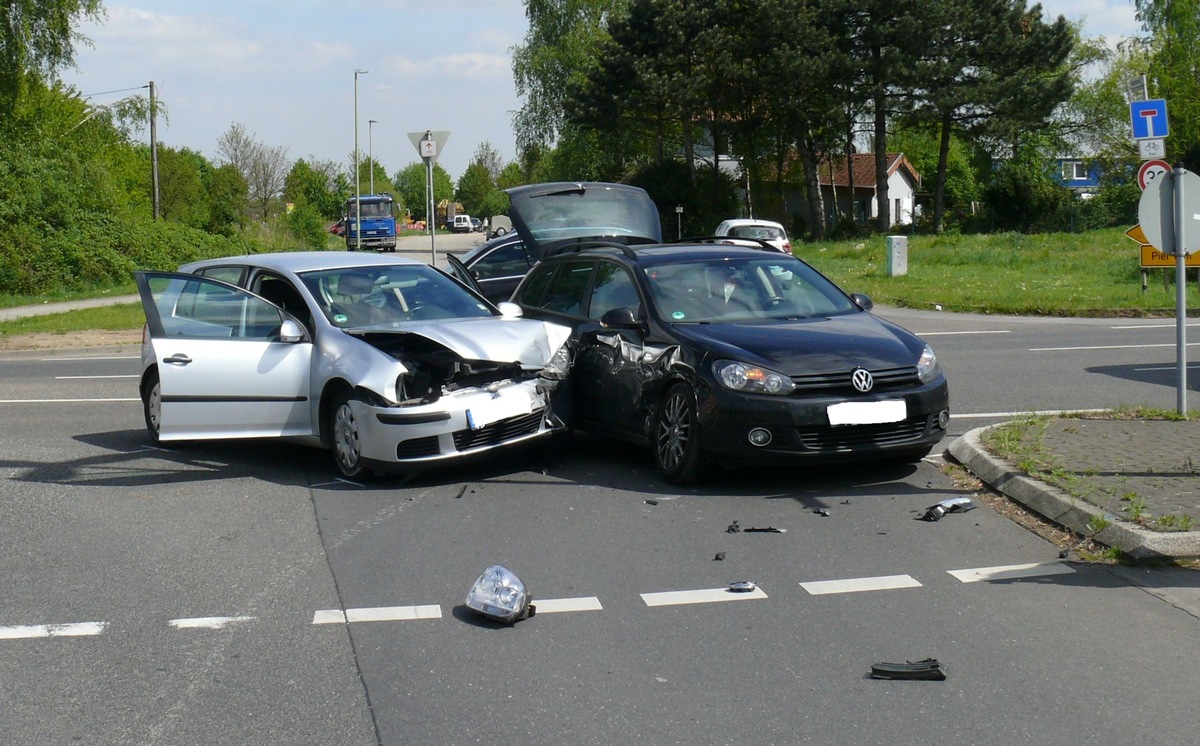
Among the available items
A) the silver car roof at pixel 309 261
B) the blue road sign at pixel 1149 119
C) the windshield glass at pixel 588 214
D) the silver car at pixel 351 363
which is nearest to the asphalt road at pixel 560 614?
the silver car at pixel 351 363

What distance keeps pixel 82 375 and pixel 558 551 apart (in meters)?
11.2

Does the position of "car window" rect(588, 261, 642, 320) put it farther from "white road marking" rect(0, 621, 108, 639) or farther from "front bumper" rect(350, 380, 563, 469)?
"white road marking" rect(0, 621, 108, 639)

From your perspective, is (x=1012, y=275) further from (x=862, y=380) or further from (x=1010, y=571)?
(x=1010, y=571)

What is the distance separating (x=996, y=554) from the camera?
6598 millimetres

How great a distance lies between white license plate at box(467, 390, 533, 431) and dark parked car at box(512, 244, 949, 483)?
1.13 feet

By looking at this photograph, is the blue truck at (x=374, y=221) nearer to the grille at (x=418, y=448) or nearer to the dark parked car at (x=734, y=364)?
the dark parked car at (x=734, y=364)

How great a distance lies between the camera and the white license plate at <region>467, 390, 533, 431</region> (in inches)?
334

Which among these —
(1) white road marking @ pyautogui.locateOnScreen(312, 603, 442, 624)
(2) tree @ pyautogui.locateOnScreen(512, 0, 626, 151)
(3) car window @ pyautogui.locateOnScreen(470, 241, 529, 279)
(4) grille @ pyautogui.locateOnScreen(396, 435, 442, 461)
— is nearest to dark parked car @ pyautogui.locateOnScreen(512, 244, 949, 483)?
(4) grille @ pyautogui.locateOnScreen(396, 435, 442, 461)

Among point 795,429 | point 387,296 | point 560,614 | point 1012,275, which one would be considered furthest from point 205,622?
point 1012,275

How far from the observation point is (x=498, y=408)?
28.3 feet

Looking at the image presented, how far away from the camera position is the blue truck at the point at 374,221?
6512cm

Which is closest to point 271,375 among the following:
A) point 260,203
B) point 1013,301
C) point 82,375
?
point 82,375

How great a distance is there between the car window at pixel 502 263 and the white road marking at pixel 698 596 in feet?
47.5

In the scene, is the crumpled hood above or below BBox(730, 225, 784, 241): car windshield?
below
